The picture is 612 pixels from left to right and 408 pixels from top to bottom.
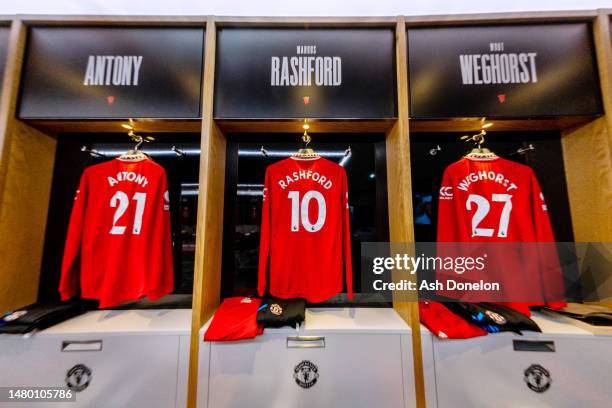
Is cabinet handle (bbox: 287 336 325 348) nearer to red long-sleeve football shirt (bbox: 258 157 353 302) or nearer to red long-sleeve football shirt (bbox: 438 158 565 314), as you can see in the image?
red long-sleeve football shirt (bbox: 258 157 353 302)

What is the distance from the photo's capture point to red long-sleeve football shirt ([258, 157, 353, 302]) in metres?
1.31

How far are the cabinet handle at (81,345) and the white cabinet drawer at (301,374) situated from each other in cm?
52

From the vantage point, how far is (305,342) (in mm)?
1081

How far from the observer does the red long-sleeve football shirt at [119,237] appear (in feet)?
4.08

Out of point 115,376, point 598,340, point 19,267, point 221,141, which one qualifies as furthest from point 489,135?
point 19,267

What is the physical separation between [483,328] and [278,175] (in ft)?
4.50

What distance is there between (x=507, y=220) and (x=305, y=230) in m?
1.22

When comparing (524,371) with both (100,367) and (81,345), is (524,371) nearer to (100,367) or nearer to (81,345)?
(100,367)

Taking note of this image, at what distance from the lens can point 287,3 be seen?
1.30m
